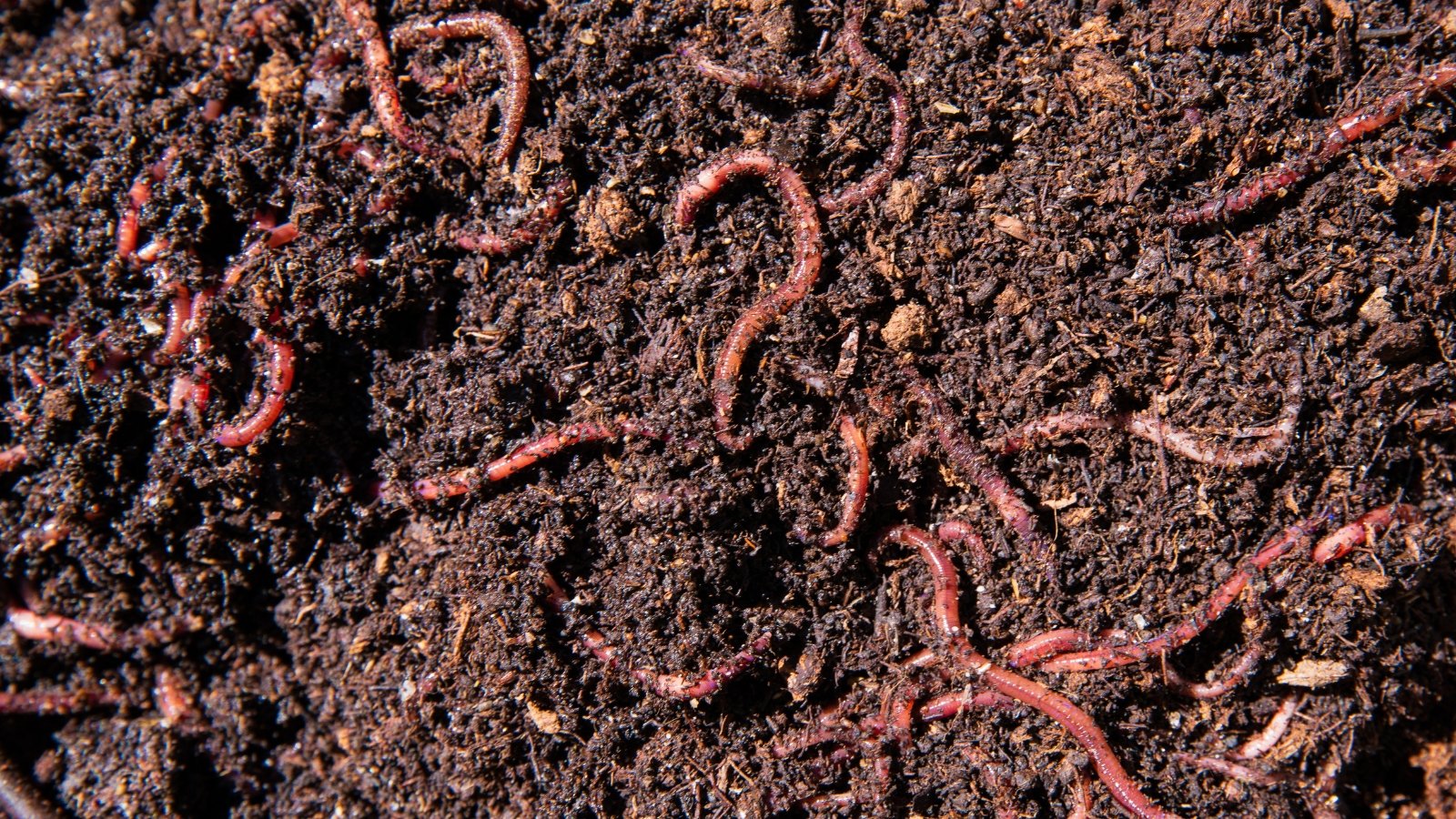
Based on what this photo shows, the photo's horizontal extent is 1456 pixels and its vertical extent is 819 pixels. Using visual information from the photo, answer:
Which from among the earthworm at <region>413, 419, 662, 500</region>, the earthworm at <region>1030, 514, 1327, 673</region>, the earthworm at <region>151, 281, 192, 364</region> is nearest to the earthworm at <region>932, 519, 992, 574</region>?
the earthworm at <region>1030, 514, 1327, 673</region>

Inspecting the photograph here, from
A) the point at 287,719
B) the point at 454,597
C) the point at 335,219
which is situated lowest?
the point at 287,719

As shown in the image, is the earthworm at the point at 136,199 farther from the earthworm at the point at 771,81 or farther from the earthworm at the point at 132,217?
the earthworm at the point at 771,81

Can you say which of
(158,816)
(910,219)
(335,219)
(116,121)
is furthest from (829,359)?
(158,816)

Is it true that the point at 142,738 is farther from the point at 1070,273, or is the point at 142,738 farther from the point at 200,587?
the point at 1070,273

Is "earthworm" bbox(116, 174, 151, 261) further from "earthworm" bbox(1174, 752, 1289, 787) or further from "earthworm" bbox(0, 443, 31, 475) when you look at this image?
"earthworm" bbox(1174, 752, 1289, 787)

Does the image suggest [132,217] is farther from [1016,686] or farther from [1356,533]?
[1356,533]

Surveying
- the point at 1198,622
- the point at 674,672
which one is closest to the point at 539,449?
the point at 674,672
